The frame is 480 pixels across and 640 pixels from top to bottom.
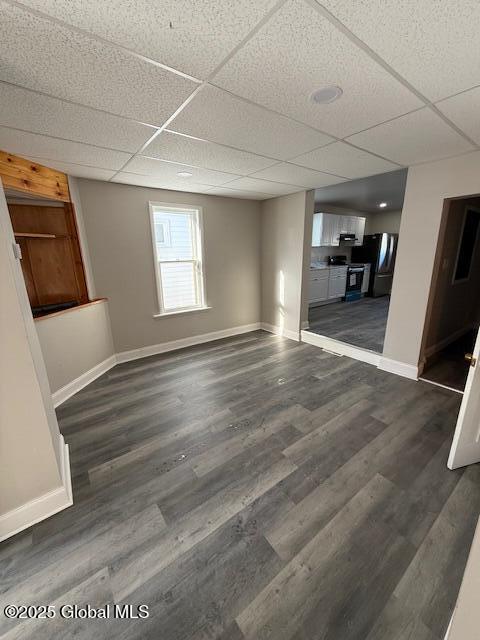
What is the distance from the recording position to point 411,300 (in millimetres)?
2926

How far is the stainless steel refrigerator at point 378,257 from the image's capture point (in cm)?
699

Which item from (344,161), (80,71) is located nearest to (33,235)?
(80,71)

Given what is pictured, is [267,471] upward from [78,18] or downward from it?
downward

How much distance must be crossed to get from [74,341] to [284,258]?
3.30m

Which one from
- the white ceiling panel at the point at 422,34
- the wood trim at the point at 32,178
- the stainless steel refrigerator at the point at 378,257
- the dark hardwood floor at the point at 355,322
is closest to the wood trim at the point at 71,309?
the wood trim at the point at 32,178

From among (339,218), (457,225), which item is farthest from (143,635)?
(339,218)

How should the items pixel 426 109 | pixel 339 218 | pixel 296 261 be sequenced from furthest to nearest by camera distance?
pixel 339 218
pixel 296 261
pixel 426 109

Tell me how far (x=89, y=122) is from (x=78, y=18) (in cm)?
88

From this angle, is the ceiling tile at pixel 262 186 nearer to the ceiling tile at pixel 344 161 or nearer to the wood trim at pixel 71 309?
the ceiling tile at pixel 344 161

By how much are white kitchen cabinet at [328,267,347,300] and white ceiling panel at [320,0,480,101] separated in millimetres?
5284

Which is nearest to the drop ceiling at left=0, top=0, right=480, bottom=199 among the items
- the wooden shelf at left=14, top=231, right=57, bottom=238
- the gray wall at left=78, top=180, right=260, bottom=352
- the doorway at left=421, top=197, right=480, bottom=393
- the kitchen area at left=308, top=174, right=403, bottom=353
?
the wooden shelf at left=14, top=231, right=57, bottom=238

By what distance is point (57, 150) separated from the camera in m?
2.17

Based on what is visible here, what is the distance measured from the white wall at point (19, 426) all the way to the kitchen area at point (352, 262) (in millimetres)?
3949

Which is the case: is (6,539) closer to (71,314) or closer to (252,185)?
(71,314)
